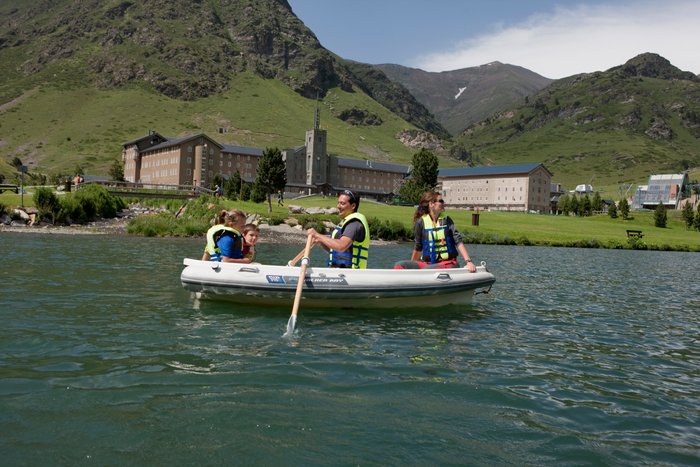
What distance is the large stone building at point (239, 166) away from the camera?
446 ft

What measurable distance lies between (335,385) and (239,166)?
152 m

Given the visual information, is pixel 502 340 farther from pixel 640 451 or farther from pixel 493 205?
pixel 493 205

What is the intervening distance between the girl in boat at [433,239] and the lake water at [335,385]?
1367 millimetres

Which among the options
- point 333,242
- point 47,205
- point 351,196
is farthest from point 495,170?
point 333,242

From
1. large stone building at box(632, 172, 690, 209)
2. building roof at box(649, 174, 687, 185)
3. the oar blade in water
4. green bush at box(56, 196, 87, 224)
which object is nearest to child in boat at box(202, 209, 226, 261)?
the oar blade in water

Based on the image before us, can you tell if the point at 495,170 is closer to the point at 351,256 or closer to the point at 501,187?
the point at 501,187

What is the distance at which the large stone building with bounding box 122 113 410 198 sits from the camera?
446 ft

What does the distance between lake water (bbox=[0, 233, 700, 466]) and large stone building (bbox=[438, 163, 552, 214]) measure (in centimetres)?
14219

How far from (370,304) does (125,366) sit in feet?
22.1

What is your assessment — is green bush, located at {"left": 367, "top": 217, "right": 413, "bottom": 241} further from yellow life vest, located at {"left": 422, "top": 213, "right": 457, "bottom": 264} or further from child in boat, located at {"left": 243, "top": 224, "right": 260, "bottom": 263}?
child in boat, located at {"left": 243, "top": 224, "right": 260, "bottom": 263}

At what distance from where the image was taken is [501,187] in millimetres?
156125

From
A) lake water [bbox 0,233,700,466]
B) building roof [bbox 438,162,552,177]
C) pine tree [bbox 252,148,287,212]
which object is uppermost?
building roof [bbox 438,162,552,177]

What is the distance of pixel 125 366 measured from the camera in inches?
314

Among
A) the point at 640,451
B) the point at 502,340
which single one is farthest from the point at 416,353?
the point at 640,451
